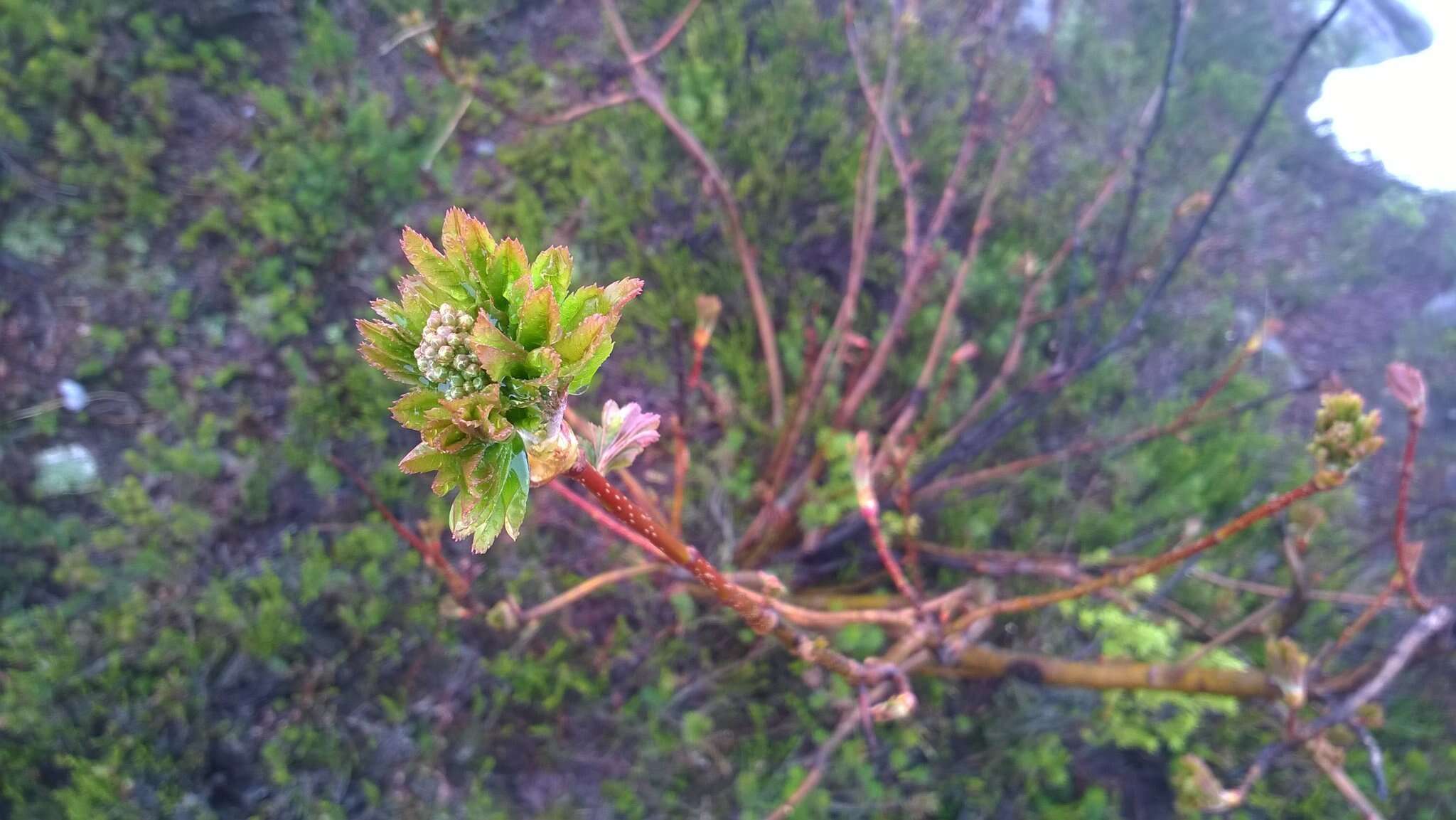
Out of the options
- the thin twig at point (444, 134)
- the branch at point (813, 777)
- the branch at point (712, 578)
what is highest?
the thin twig at point (444, 134)

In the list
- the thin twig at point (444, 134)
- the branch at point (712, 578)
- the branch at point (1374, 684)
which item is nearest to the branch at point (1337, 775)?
the branch at point (1374, 684)

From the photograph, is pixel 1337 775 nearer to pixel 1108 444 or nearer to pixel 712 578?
pixel 1108 444

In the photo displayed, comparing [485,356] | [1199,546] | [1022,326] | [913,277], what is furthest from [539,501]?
[485,356]

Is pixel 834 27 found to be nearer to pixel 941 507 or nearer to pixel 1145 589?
pixel 941 507

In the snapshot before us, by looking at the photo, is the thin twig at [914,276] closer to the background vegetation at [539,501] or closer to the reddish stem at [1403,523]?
the background vegetation at [539,501]

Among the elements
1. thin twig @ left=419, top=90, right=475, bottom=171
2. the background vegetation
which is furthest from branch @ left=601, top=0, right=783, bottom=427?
thin twig @ left=419, top=90, right=475, bottom=171

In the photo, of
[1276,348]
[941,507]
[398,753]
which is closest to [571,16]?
[941,507]
